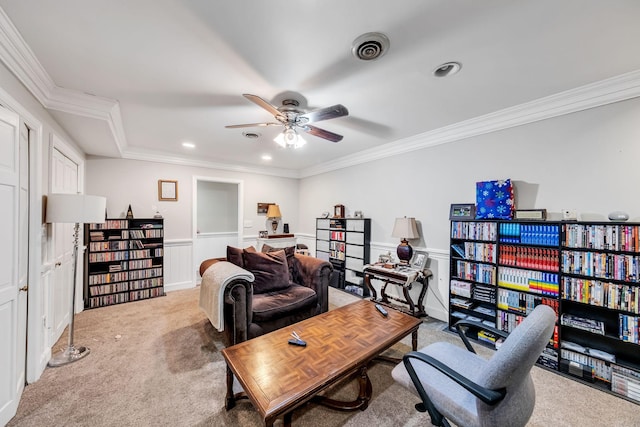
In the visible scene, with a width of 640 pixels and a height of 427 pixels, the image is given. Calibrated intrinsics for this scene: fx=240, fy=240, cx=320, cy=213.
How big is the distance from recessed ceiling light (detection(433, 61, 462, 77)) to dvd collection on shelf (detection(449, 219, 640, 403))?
5.12 ft

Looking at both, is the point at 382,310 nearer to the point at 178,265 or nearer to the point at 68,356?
the point at 68,356

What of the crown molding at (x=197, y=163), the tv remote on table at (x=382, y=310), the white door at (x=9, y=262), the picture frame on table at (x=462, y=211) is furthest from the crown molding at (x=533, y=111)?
the white door at (x=9, y=262)

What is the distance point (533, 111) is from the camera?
240 cm

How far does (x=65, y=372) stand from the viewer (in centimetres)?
207

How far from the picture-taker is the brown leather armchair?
7.39 feet

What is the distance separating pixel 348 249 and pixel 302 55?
3.24m

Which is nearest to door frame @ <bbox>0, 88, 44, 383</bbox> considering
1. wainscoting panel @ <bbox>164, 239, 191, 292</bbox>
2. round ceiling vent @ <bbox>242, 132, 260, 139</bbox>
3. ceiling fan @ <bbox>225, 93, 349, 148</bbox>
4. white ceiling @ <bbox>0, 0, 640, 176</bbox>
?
white ceiling @ <bbox>0, 0, 640, 176</bbox>

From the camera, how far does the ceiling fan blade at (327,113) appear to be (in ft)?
6.25

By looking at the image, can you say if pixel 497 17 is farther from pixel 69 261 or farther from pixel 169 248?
pixel 169 248

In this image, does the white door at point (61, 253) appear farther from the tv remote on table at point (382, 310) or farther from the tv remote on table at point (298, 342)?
the tv remote on table at point (382, 310)

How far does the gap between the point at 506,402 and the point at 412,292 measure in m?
2.47

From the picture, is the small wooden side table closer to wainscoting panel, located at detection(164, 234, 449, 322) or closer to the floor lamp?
wainscoting panel, located at detection(164, 234, 449, 322)

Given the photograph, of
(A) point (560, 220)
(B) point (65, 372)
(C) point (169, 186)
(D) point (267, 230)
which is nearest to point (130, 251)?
(C) point (169, 186)

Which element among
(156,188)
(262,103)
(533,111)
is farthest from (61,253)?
(533,111)
